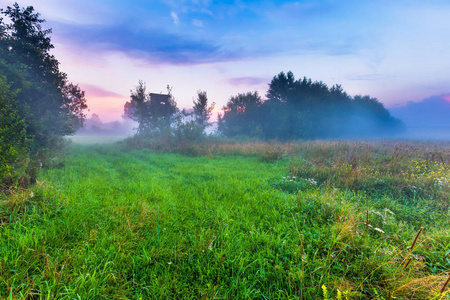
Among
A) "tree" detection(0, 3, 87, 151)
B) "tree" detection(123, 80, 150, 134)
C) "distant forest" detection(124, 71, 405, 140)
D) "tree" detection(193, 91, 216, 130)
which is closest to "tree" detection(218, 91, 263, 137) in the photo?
"distant forest" detection(124, 71, 405, 140)

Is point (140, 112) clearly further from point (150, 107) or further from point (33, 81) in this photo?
point (33, 81)

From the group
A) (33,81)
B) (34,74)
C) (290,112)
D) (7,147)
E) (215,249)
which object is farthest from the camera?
(290,112)

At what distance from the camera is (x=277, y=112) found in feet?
100

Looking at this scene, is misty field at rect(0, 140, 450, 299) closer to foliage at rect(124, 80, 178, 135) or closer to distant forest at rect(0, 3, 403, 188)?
distant forest at rect(0, 3, 403, 188)

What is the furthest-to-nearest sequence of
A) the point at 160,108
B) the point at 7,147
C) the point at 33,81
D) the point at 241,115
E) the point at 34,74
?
the point at 241,115
the point at 160,108
the point at 34,74
the point at 33,81
the point at 7,147

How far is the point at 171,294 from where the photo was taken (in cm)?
196

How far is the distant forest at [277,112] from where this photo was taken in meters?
26.5

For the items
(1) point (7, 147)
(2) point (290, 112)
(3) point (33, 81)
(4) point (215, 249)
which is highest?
(2) point (290, 112)

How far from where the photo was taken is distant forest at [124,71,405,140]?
26.5 metres

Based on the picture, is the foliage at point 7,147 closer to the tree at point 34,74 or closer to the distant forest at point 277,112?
the tree at point 34,74

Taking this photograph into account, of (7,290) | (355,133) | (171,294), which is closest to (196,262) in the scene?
(171,294)

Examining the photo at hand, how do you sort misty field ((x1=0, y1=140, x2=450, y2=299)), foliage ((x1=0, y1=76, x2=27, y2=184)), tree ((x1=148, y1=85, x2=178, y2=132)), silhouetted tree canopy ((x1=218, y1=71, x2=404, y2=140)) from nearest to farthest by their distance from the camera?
misty field ((x1=0, y1=140, x2=450, y2=299))
foliage ((x1=0, y1=76, x2=27, y2=184))
tree ((x1=148, y1=85, x2=178, y2=132))
silhouetted tree canopy ((x1=218, y1=71, x2=404, y2=140))

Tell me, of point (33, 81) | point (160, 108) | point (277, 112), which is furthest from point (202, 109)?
point (33, 81)

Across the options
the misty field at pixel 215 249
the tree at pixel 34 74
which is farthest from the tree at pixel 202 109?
the misty field at pixel 215 249
